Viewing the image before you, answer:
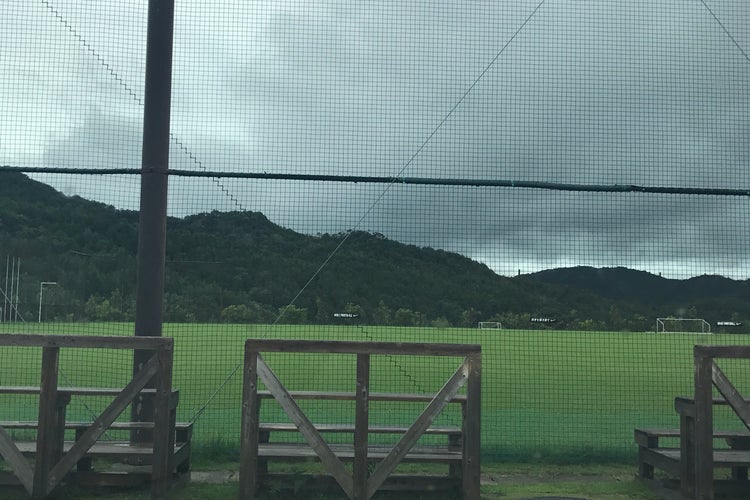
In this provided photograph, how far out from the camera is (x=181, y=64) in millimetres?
7422

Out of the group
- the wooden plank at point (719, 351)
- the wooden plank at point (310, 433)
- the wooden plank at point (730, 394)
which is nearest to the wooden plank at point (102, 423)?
the wooden plank at point (310, 433)

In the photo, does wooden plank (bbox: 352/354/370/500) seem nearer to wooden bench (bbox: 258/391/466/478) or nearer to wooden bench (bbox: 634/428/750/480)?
wooden bench (bbox: 258/391/466/478)

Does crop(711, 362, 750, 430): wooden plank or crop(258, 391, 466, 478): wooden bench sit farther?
crop(258, 391, 466, 478): wooden bench

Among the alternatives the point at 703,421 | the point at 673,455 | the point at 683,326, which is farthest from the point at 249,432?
the point at 683,326

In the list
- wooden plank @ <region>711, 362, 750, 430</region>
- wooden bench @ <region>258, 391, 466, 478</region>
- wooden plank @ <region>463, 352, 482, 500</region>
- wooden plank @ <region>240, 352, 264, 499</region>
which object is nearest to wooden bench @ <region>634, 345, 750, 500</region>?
wooden plank @ <region>711, 362, 750, 430</region>

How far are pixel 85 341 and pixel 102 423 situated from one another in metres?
0.63

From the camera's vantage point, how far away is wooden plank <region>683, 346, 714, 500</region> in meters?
5.43

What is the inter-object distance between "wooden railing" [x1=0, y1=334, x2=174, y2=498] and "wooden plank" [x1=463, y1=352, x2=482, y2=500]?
2273 mm

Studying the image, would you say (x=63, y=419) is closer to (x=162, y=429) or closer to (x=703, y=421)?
(x=162, y=429)

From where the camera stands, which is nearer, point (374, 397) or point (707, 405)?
point (707, 405)

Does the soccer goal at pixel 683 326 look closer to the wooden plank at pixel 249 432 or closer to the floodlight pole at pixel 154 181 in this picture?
the wooden plank at pixel 249 432

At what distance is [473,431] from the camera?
5.43 meters

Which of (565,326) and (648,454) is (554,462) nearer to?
(648,454)

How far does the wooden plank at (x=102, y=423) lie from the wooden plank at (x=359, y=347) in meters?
0.81
